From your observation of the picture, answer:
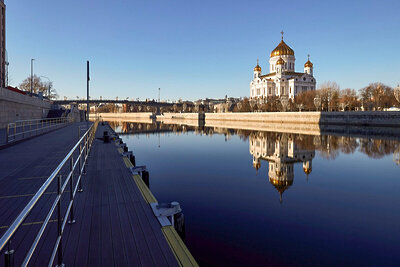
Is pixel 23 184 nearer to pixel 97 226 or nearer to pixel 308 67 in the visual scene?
pixel 97 226

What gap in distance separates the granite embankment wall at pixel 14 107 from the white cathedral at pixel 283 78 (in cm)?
8932

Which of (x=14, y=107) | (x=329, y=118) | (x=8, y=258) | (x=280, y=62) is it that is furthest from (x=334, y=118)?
(x=280, y=62)

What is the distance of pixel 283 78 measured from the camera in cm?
11625

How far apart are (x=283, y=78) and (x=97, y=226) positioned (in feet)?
392

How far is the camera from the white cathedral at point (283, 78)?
116 metres

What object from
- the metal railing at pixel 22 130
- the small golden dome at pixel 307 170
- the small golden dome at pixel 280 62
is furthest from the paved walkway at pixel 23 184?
the small golden dome at pixel 280 62

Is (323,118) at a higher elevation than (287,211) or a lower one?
higher

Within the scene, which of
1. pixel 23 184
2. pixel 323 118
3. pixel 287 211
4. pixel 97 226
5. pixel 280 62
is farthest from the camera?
pixel 280 62

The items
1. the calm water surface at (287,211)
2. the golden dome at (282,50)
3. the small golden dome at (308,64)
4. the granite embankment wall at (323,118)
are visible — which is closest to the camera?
the calm water surface at (287,211)

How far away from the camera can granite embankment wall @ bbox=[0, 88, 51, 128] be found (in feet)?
83.7

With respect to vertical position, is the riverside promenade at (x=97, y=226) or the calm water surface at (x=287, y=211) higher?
the riverside promenade at (x=97, y=226)

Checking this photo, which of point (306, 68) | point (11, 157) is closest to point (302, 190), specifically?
point (11, 157)

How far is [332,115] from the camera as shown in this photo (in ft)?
188

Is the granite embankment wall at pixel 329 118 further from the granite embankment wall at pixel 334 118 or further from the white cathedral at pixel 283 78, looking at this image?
the white cathedral at pixel 283 78
